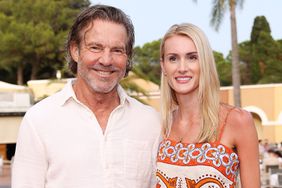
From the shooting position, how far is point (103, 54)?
9.22 feet

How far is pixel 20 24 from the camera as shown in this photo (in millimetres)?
47812

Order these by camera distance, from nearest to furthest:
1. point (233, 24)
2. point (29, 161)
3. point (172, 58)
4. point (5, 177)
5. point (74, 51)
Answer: point (29, 161) → point (74, 51) → point (172, 58) → point (5, 177) → point (233, 24)

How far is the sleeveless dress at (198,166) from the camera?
10.4 ft

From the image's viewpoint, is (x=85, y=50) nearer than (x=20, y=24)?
Yes

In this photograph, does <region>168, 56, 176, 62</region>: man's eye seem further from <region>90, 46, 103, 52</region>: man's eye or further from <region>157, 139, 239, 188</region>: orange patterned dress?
<region>90, 46, 103, 52</region>: man's eye

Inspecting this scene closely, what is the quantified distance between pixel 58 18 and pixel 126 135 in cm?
4747

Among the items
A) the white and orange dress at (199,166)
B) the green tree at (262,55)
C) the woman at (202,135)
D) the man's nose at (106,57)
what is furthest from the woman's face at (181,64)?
the green tree at (262,55)

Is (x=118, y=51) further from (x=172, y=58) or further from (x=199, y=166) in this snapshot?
(x=199, y=166)

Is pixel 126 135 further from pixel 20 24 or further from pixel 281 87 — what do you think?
pixel 20 24

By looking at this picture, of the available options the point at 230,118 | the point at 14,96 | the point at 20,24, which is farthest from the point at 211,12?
the point at 20,24

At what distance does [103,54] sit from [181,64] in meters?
0.59

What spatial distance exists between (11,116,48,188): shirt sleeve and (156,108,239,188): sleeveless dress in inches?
27.2

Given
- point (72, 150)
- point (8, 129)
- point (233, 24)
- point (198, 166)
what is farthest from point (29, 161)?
point (233, 24)

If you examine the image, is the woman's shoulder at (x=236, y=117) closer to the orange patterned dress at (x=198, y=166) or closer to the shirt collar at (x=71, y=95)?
the orange patterned dress at (x=198, y=166)
